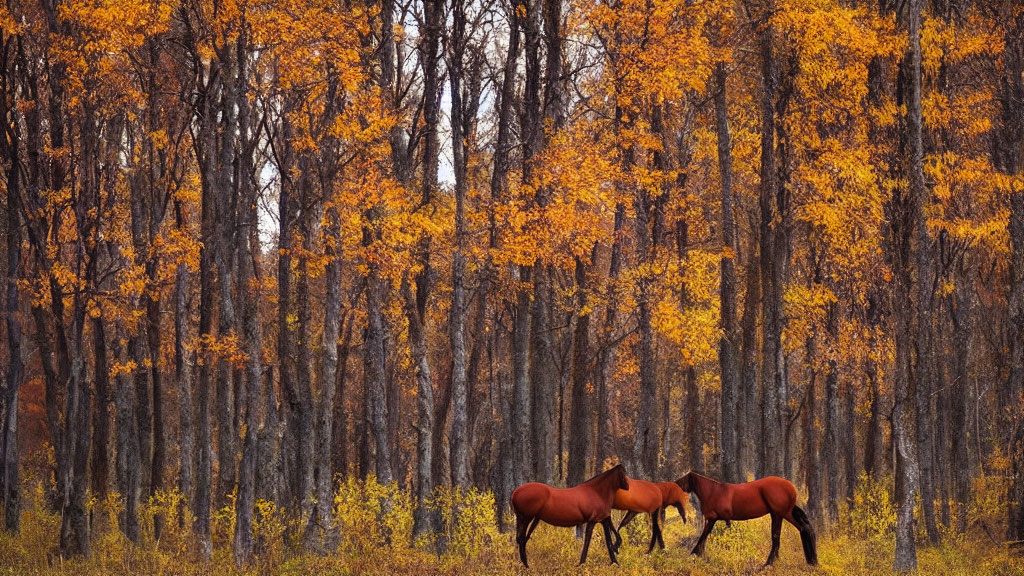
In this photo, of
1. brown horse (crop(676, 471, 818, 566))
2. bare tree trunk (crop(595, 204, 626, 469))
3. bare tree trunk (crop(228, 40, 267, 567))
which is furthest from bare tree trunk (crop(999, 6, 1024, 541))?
bare tree trunk (crop(228, 40, 267, 567))

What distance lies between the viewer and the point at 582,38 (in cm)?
2909

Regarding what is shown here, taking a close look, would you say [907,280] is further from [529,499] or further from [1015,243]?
[529,499]

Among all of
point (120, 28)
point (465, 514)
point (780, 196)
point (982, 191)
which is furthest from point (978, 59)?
point (120, 28)

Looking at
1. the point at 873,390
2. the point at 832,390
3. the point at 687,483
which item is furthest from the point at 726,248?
the point at 687,483

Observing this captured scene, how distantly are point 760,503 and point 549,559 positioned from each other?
371 cm

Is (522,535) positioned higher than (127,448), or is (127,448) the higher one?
(522,535)

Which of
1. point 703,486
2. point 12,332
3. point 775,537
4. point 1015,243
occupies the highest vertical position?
point 1015,243

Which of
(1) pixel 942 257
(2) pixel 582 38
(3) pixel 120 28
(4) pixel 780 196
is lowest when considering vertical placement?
(1) pixel 942 257

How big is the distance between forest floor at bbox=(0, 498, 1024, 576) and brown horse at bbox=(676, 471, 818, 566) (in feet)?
1.59

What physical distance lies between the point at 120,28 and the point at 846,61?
1613 centimetres

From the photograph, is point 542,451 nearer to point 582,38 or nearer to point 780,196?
point 780,196

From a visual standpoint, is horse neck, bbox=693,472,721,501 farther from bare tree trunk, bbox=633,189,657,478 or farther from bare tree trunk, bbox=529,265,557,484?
bare tree trunk, bbox=633,189,657,478

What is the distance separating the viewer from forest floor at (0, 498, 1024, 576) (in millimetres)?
14938

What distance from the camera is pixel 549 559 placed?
1612 cm
